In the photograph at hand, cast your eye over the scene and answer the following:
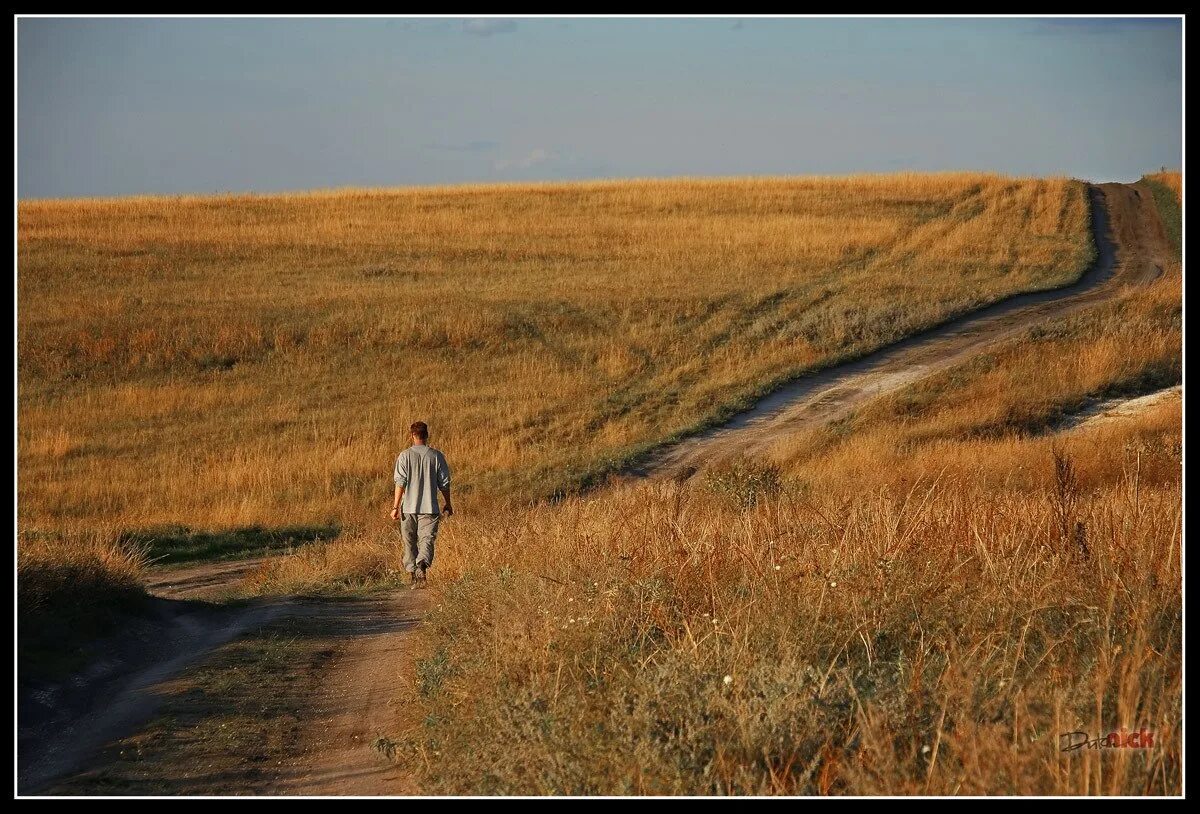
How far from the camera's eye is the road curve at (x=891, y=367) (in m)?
24.3

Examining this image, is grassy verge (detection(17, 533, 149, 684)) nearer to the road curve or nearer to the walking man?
the walking man

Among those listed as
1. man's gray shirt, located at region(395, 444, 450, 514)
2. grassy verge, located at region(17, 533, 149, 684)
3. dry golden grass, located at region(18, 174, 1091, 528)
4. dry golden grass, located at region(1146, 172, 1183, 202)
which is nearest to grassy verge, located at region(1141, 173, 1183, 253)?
dry golden grass, located at region(1146, 172, 1183, 202)

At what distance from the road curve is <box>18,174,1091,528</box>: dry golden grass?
29.7 inches

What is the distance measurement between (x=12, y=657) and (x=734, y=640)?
4579 mm

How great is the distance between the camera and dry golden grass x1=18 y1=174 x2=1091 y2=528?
80.5 ft

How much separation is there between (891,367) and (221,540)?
17051 millimetres

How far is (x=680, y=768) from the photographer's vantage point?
16.5ft

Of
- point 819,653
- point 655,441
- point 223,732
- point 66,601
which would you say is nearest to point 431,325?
point 655,441

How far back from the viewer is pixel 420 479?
12.6 m

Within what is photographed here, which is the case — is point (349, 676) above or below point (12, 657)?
below

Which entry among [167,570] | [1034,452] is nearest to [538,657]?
[167,570]

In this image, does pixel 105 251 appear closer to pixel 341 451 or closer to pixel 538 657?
pixel 341 451

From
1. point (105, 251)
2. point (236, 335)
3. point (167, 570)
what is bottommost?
point (167, 570)

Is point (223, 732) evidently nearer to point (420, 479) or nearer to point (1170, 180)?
point (420, 479)
